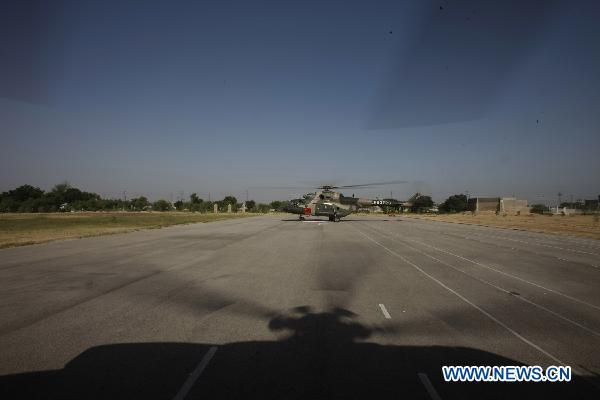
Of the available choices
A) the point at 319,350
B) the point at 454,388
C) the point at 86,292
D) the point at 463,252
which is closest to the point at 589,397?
the point at 454,388

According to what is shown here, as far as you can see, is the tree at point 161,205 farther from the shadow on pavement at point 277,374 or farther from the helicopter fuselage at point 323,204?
the shadow on pavement at point 277,374

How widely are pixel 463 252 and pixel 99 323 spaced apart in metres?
17.4

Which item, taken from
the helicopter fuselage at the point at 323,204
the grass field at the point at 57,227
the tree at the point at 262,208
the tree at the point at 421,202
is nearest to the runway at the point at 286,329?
the grass field at the point at 57,227

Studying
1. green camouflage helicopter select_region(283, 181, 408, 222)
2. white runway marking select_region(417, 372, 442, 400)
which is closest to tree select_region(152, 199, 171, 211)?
green camouflage helicopter select_region(283, 181, 408, 222)

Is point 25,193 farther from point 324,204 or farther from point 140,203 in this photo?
point 324,204

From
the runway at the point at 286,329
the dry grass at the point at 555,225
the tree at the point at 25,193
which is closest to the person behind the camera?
the runway at the point at 286,329

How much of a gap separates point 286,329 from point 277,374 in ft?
6.23

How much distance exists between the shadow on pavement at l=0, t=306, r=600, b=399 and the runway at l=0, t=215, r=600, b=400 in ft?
0.08

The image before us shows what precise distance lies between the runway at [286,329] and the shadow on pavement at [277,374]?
3 centimetres

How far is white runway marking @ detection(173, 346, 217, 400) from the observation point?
4457 mm

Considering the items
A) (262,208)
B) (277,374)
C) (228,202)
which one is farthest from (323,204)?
(228,202)

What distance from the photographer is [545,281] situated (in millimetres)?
11836

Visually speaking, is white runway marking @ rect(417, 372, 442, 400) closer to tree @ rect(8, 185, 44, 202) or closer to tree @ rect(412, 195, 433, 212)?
tree @ rect(412, 195, 433, 212)

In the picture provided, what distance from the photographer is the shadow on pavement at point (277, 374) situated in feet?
14.9
